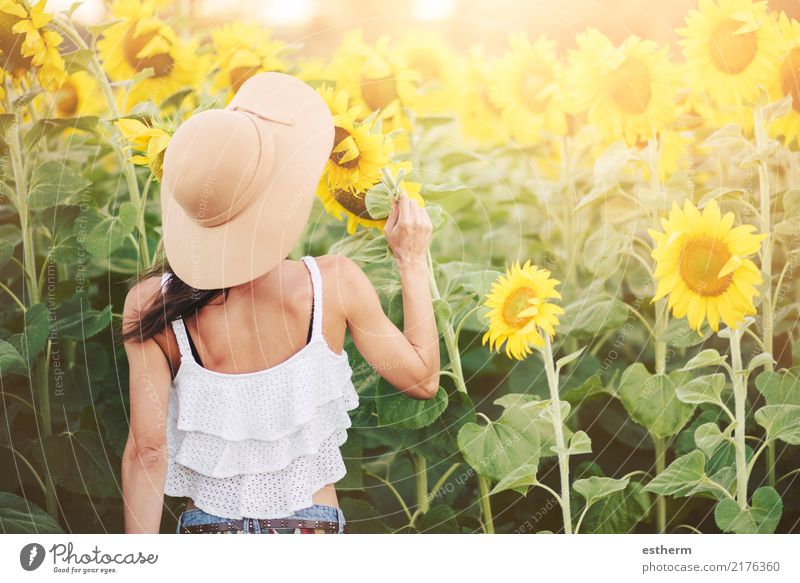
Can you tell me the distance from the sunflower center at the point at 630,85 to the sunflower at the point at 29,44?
1338 millimetres

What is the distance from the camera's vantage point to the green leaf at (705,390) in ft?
6.37

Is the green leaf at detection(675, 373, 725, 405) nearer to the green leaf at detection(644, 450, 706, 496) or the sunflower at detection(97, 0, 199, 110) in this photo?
the green leaf at detection(644, 450, 706, 496)

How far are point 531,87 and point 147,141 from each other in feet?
3.02

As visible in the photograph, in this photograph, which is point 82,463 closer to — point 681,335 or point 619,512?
point 619,512

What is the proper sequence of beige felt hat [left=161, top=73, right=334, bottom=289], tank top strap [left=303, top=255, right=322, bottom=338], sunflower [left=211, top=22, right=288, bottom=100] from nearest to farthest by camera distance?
beige felt hat [left=161, top=73, right=334, bottom=289] < tank top strap [left=303, top=255, right=322, bottom=338] < sunflower [left=211, top=22, right=288, bottom=100]

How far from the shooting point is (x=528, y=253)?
196cm

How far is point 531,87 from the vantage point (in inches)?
76.0

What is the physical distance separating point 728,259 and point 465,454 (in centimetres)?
77

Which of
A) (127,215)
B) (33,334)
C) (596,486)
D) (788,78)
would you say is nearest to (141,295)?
(127,215)

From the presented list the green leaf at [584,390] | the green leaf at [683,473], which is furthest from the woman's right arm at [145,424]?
the green leaf at [683,473]

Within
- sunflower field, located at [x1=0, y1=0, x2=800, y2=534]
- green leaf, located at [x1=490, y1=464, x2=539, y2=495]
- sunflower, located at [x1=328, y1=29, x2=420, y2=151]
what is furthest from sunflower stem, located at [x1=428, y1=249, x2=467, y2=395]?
sunflower, located at [x1=328, y1=29, x2=420, y2=151]

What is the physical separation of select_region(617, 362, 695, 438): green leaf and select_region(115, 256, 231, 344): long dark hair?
98 centimetres

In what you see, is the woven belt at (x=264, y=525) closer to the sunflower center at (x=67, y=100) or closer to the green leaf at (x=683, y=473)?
the green leaf at (x=683, y=473)

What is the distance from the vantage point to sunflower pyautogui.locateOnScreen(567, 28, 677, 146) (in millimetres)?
1912
